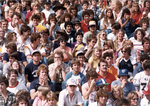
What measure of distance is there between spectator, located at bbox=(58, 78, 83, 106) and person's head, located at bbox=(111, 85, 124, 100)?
2.12 ft

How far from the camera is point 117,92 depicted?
951 cm

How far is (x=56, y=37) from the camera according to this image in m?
13.1

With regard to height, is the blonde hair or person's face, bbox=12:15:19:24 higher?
person's face, bbox=12:15:19:24

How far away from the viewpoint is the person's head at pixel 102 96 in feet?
29.8

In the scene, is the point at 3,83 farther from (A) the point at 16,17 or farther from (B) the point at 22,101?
(A) the point at 16,17

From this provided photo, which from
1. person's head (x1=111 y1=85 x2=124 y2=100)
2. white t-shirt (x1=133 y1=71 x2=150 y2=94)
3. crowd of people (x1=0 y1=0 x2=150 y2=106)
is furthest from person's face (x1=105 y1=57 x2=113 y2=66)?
person's head (x1=111 y1=85 x2=124 y2=100)

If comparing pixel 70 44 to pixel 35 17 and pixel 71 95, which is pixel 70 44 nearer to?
pixel 35 17

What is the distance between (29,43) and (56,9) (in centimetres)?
318

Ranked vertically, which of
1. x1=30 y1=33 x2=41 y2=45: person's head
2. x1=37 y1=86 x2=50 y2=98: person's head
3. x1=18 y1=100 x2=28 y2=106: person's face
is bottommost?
x1=18 y1=100 x2=28 y2=106: person's face

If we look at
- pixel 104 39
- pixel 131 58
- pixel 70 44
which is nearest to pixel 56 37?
pixel 70 44

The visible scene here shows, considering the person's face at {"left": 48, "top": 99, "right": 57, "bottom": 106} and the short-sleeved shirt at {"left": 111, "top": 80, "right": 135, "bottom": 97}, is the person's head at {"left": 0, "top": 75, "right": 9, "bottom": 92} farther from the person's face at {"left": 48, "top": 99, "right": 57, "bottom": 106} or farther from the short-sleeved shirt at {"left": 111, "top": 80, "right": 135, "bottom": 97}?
the short-sleeved shirt at {"left": 111, "top": 80, "right": 135, "bottom": 97}

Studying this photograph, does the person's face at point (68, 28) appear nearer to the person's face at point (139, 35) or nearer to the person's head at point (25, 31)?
the person's head at point (25, 31)

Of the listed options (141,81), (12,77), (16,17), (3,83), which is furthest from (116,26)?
(3,83)

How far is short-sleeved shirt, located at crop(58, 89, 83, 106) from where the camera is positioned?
9.44 m
